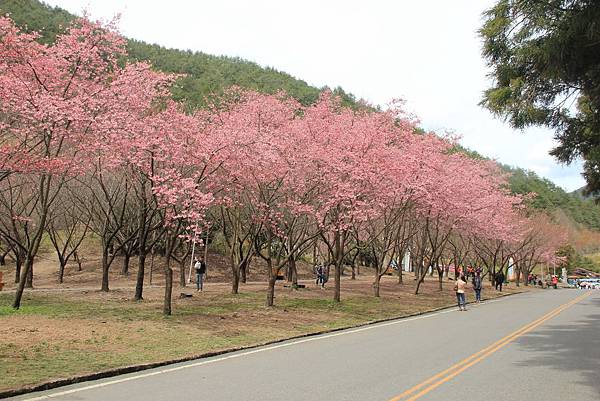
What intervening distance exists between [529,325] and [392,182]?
10942 mm

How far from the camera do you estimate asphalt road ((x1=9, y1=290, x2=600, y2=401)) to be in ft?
24.5

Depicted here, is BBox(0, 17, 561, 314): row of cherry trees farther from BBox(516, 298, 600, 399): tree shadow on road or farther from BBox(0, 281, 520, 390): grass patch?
BBox(516, 298, 600, 399): tree shadow on road

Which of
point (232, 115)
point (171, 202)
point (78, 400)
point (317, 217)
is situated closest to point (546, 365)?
point (78, 400)

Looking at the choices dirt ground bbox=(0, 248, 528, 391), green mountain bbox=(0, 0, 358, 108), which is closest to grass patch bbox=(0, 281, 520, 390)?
dirt ground bbox=(0, 248, 528, 391)

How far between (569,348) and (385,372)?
5802 mm

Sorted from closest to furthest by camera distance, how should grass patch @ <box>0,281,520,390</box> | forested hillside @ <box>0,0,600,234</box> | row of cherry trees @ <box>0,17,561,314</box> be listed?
grass patch @ <box>0,281,520,390</box> → row of cherry trees @ <box>0,17,561,314</box> → forested hillside @ <box>0,0,600,234</box>

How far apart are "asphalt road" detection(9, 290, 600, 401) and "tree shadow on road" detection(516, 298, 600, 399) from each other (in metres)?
0.03

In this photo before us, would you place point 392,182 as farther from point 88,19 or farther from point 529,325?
point 88,19

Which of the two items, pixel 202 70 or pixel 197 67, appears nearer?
pixel 202 70

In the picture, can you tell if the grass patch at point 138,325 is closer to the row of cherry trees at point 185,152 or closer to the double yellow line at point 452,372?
the row of cherry trees at point 185,152

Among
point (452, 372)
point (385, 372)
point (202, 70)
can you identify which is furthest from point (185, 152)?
point (202, 70)

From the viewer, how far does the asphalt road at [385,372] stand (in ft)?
24.5

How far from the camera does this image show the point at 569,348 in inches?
485

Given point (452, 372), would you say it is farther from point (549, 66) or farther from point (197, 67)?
point (197, 67)
